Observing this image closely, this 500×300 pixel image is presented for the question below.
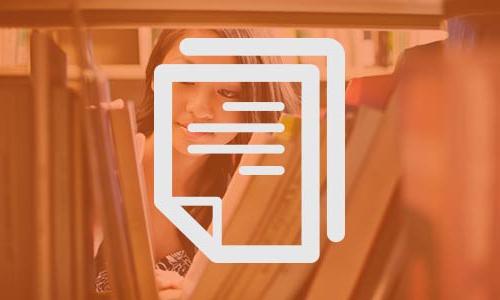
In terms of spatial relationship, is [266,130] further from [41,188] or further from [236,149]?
[41,188]

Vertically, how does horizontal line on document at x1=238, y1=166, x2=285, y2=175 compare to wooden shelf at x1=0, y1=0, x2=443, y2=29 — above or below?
below

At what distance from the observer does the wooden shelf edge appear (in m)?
1.00

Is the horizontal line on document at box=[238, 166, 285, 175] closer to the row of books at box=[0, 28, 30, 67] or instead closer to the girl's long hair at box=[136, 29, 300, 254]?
the girl's long hair at box=[136, 29, 300, 254]

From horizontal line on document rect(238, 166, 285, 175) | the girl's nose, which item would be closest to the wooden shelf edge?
the girl's nose


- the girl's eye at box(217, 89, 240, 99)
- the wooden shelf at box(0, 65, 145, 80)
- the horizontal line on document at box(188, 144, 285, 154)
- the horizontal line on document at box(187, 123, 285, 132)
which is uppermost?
the wooden shelf at box(0, 65, 145, 80)

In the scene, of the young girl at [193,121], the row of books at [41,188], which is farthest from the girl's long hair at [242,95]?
the row of books at [41,188]

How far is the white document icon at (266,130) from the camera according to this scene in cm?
97

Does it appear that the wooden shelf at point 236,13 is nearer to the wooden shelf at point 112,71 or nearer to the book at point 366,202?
the wooden shelf at point 112,71

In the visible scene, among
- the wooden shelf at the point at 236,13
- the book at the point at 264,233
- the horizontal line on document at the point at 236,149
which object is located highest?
the wooden shelf at the point at 236,13

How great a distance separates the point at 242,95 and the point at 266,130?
6 cm

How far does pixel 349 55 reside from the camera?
1021 mm

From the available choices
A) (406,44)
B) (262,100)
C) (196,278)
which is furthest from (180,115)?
(406,44)

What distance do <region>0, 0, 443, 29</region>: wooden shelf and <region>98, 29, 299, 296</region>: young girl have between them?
2 cm

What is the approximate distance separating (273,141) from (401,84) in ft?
0.68
